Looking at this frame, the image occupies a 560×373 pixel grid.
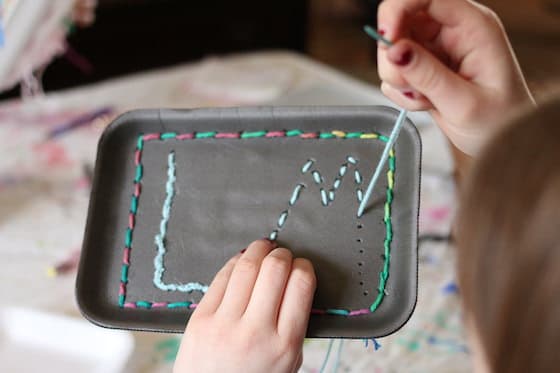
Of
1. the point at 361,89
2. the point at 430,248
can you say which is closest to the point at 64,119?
the point at 361,89

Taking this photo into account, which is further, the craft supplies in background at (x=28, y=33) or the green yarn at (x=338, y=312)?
the craft supplies in background at (x=28, y=33)

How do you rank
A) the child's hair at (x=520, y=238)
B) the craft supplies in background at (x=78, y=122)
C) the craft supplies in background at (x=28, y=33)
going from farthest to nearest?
the craft supplies in background at (x=78, y=122)
the craft supplies in background at (x=28, y=33)
the child's hair at (x=520, y=238)

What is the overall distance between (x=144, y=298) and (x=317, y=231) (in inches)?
6.2

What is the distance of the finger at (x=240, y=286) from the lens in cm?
50

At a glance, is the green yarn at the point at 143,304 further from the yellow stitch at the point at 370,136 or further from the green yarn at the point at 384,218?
the yellow stitch at the point at 370,136

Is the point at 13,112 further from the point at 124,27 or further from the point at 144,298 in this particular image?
the point at 124,27

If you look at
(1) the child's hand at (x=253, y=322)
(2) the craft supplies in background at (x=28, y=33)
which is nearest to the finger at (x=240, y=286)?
(1) the child's hand at (x=253, y=322)

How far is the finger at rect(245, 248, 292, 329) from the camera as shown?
0.49 meters

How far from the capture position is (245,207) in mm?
570

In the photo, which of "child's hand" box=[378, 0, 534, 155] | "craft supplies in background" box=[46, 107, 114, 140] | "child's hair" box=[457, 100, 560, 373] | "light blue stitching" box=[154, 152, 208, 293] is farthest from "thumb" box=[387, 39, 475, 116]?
"craft supplies in background" box=[46, 107, 114, 140]

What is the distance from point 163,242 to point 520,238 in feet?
1.05

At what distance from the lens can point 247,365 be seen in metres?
0.49

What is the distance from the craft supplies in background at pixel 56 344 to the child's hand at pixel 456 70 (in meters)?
0.39

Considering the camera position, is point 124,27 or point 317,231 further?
point 124,27
